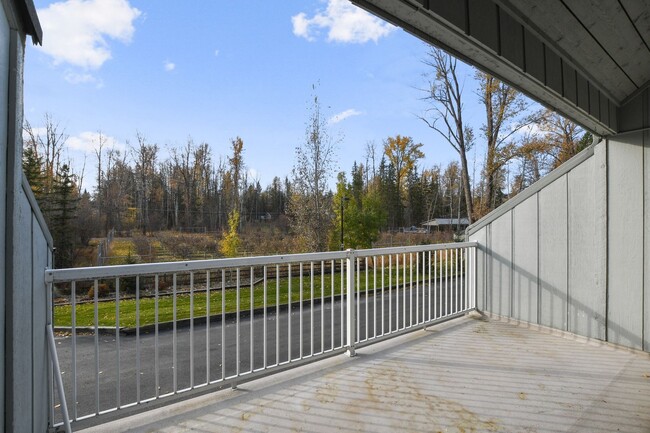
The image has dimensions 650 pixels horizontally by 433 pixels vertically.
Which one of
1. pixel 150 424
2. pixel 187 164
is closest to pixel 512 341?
pixel 150 424

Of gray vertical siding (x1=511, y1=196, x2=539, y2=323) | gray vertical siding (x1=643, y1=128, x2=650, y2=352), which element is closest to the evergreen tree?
gray vertical siding (x1=511, y1=196, x2=539, y2=323)

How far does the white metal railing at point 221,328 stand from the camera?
197 cm

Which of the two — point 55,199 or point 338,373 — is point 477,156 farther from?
point 55,199

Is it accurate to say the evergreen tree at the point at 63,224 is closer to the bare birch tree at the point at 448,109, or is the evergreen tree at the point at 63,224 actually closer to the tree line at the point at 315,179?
the tree line at the point at 315,179

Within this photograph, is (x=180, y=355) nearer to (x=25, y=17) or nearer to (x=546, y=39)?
(x=25, y=17)

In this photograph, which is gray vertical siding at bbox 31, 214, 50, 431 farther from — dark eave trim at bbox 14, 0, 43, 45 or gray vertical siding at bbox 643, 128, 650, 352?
gray vertical siding at bbox 643, 128, 650, 352

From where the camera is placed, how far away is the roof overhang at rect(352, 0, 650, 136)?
149cm

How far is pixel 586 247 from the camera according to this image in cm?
330

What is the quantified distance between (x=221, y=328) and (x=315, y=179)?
400 inches

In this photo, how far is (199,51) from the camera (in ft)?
65.7

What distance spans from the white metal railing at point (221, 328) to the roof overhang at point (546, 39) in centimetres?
157

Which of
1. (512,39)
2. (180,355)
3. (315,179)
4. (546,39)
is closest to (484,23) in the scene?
(512,39)

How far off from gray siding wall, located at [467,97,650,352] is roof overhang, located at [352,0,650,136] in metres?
0.75

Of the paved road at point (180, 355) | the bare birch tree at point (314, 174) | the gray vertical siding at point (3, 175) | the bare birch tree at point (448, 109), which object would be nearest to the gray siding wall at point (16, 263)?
the gray vertical siding at point (3, 175)
